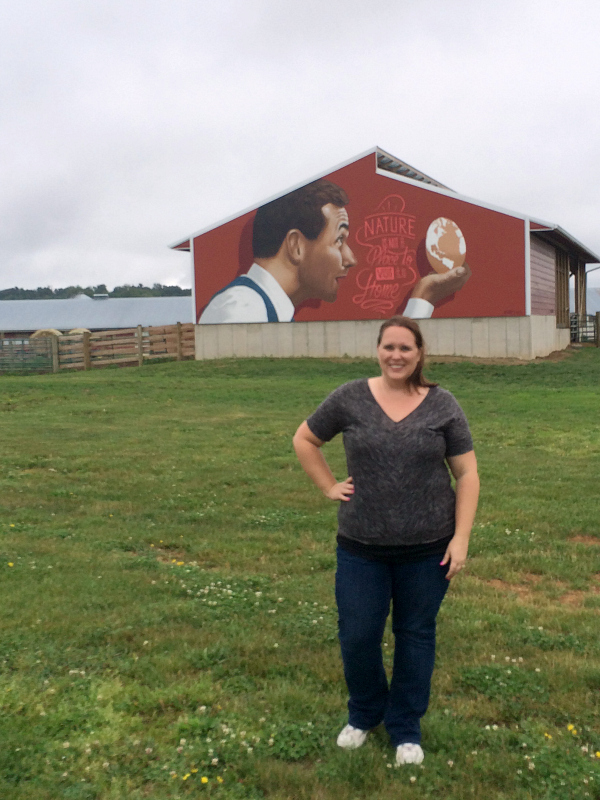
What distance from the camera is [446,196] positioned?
31141mm

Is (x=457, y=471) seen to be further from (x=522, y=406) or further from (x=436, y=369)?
(x=436, y=369)

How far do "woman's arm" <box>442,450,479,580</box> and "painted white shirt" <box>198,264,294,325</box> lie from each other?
1173 inches

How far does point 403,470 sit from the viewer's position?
3.85 metres

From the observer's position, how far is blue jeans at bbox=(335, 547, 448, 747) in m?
3.91

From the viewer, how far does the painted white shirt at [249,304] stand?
33.7 metres

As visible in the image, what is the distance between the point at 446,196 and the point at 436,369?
7.23m

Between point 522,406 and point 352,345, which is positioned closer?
point 522,406

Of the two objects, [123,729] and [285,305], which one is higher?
[285,305]

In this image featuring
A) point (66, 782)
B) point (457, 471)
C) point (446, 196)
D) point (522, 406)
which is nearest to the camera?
point (66, 782)

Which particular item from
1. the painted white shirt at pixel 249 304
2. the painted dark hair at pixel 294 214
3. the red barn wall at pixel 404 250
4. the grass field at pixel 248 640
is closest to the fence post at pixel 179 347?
the painted white shirt at pixel 249 304

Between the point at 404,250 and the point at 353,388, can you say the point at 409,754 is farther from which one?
the point at 404,250

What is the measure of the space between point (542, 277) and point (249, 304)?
11.5 meters

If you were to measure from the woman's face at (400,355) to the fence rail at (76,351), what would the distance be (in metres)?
30.6

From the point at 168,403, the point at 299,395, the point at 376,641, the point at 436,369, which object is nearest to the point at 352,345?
the point at 436,369
